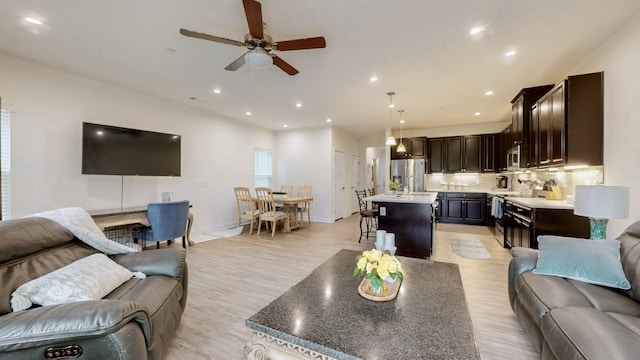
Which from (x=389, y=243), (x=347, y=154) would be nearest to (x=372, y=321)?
(x=389, y=243)

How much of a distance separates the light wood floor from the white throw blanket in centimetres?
88

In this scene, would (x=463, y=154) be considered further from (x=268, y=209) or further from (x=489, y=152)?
(x=268, y=209)

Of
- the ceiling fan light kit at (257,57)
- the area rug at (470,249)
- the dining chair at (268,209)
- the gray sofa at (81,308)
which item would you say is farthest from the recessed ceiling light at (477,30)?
the dining chair at (268,209)

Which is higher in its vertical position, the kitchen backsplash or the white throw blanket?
the kitchen backsplash

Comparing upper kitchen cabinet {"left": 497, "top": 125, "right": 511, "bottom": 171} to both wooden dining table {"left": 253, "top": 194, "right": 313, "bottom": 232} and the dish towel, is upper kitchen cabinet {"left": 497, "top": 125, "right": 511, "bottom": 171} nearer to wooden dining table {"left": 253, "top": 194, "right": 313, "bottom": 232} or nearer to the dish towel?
the dish towel

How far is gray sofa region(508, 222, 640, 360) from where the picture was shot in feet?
3.77

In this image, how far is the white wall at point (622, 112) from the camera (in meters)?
2.39

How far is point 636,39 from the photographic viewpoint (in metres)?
2.38

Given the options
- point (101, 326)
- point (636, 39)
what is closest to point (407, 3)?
point (636, 39)

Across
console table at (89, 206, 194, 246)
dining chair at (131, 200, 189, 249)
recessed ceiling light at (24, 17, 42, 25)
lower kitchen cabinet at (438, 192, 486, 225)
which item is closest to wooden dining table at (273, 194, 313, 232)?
dining chair at (131, 200, 189, 249)

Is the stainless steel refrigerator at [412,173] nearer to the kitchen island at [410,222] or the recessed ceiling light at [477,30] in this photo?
the kitchen island at [410,222]

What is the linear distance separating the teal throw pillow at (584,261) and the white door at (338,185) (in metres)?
5.50

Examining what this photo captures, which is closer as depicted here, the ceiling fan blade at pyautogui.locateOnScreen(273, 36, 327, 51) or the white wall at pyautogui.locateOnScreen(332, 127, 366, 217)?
the ceiling fan blade at pyautogui.locateOnScreen(273, 36, 327, 51)

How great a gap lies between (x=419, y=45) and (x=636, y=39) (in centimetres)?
195
